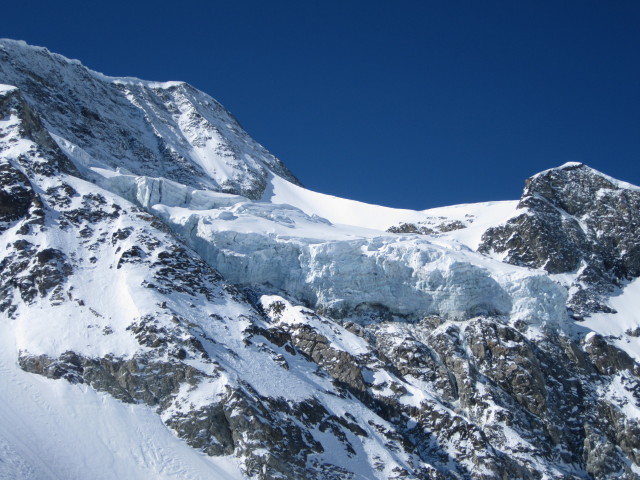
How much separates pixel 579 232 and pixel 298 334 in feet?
153

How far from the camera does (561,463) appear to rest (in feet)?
257

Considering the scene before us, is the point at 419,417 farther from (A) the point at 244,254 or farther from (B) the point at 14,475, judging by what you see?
(B) the point at 14,475

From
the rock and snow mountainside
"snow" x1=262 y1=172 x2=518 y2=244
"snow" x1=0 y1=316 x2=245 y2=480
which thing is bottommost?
"snow" x1=0 y1=316 x2=245 y2=480

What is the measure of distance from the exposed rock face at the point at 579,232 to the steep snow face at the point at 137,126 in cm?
4686

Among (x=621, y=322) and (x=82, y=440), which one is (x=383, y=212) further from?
(x=82, y=440)

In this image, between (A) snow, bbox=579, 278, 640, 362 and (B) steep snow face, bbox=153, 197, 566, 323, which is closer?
(B) steep snow face, bbox=153, 197, 566, 323

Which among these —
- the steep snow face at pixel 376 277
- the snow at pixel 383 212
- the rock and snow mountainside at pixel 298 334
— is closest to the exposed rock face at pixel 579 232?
the rock and snow mountainside at pixel 298 334

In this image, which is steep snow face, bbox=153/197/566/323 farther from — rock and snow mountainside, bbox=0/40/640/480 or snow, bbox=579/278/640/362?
snow, bbox=579/278/640/362

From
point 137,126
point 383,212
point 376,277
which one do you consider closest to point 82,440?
point 376,277

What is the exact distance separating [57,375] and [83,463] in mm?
9678

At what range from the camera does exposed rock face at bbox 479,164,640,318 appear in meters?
106

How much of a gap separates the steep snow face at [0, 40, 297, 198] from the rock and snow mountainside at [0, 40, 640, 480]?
74.5 feet

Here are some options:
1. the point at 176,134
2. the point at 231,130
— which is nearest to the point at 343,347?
the point at 176,134

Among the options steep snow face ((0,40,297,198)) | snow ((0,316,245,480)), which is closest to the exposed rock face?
steep snow face ((0,40,297,198))
